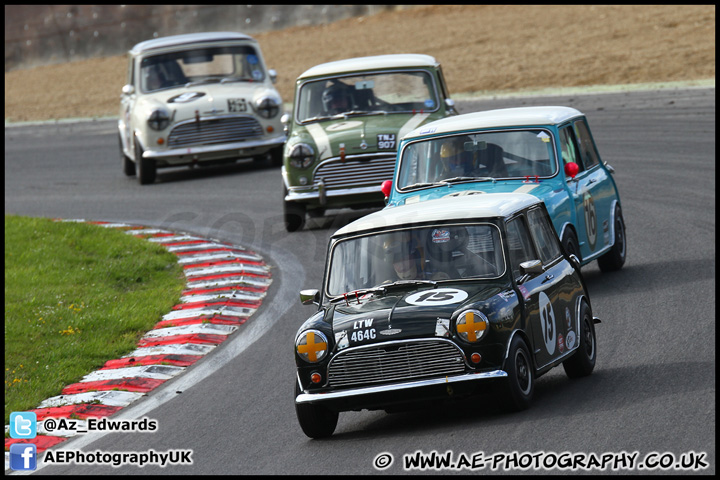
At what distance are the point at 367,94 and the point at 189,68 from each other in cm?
528

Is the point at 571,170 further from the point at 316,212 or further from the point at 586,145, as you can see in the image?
the point at 316,212

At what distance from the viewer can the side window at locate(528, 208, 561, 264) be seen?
8133mm

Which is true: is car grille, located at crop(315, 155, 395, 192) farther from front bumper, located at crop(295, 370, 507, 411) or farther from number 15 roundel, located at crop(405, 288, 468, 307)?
front bumper, located at crop(295, 370, 507, 411)

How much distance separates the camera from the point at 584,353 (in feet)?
26.6

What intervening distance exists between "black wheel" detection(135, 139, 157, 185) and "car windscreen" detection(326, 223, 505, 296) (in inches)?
482

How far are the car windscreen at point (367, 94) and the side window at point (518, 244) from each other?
7349mm

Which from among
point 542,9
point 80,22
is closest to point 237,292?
point 542,9

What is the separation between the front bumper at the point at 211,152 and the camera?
62.7ft

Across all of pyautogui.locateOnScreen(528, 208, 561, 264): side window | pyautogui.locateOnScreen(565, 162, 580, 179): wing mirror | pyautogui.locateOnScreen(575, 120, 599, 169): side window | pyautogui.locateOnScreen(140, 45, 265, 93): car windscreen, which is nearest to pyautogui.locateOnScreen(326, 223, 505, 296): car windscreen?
pyautogui.locateOnScreen(528, 208, 561, 264): side window

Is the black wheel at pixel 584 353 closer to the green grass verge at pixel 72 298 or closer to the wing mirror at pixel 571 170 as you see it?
the wing mirror at pixel 571 170

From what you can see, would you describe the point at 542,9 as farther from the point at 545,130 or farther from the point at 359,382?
the point at 359,382

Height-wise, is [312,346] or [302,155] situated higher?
[312,346]

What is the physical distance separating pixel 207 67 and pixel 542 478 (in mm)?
14777

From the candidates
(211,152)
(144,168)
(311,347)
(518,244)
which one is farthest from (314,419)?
(144,168)
